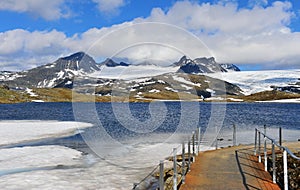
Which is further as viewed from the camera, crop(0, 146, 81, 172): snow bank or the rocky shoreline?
crop(0, 146, 81, 172): snow bank

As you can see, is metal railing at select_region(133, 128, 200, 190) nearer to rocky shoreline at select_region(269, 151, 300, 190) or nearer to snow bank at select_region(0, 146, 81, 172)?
rocky shoreline at select_region(269, 151, 300, 190)

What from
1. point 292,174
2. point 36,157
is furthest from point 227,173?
point 36,157

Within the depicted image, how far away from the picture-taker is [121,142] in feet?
113

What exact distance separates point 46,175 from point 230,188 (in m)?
10.2

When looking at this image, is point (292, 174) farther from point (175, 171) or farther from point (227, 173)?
point (175, 171)

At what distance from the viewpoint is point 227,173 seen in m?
15.7

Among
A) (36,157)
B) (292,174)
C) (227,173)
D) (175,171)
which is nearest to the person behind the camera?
(175,171)

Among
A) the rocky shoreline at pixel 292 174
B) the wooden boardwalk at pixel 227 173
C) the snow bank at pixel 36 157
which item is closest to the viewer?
the wooden boardwalk at pixel 227 173

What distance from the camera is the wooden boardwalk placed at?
1360cm

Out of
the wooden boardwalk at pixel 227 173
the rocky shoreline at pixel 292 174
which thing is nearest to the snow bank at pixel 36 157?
the wooden boardwalk at pixel 227 173

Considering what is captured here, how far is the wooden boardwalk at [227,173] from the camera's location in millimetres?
13602

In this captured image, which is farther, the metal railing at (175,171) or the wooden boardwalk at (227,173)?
the wooden boardwalk at (227,173)

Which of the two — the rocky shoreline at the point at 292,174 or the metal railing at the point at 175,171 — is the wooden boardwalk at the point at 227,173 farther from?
the rocky shoreline at the point at 292,174

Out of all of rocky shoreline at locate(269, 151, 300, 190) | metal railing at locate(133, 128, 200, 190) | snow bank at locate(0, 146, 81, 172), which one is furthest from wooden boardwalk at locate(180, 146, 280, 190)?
snow bank at locate(0, 146, 81, 172)
